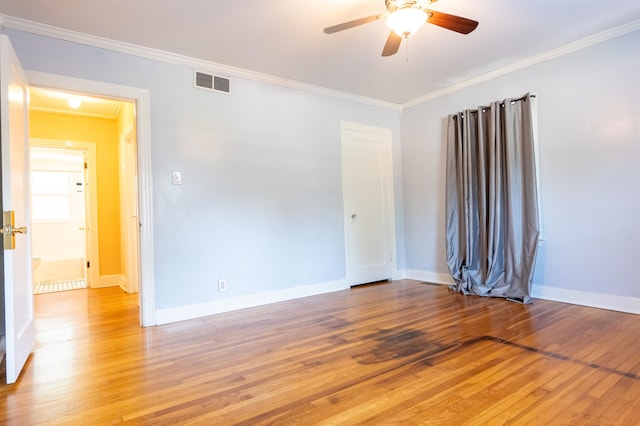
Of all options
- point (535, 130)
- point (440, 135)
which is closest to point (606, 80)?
point (535, 130)

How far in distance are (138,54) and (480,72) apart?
3618 mm

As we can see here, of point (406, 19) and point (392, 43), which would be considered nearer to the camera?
point (406, 19)

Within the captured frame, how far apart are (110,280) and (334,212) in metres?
3.63

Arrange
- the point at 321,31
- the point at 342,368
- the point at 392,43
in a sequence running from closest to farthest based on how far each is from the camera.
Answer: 1. the point at 342,368
2. the point at 392,43
3. the point at 321,31

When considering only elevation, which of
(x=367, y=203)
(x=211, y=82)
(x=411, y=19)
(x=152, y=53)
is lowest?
(x=367, y=203)

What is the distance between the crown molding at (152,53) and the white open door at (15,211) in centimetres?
51

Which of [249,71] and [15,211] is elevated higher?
[249,71]

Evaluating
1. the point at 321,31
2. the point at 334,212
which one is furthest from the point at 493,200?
the point at 321,31

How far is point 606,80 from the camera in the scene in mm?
3215

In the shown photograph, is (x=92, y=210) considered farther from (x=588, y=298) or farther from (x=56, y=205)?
(x=588, y=298)

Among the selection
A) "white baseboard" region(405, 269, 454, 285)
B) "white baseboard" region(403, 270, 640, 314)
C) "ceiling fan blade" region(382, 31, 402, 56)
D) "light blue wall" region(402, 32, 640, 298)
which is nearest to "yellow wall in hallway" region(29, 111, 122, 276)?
"white baseboard" region(405, 269, 454, 285)

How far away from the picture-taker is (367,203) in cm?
479

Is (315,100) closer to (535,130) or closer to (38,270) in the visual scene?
(535,130)

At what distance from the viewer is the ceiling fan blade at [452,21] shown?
2.23 meters
